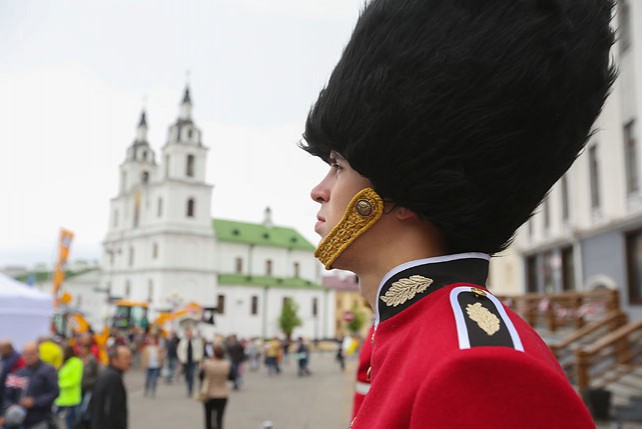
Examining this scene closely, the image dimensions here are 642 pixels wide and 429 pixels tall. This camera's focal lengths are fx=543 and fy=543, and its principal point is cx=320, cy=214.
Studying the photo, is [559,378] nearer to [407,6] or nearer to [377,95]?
[377,95]

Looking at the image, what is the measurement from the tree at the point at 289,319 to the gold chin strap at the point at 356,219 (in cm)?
6618

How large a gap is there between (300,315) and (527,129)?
70401 millimetres

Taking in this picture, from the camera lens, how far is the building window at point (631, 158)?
1412 cm

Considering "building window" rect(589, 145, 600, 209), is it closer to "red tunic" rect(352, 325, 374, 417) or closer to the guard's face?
"red tunic" rect(352, 325, 374, 417)

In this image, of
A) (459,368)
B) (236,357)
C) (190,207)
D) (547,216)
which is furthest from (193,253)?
(459,368)

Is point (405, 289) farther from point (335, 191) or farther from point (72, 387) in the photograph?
point (72, 387)

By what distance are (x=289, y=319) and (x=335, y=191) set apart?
67.1m

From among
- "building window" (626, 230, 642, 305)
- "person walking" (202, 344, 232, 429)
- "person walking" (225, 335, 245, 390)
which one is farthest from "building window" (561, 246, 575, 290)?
"person walking" (202, 344, 232, 429)

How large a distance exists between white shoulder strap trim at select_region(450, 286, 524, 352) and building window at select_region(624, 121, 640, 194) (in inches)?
593

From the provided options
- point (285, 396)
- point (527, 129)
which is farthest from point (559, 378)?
point (285, 396)

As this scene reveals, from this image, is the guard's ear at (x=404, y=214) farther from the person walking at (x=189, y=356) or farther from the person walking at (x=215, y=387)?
the person walking at (x=189, y=356)

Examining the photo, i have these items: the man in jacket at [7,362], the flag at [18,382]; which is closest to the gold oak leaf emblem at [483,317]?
the flag at [18,382]

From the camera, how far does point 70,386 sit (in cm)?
831

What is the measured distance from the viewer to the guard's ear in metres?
1.25
